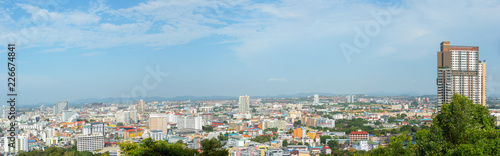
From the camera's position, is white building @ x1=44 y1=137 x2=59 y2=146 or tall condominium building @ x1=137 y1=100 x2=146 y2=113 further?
tall condominium building @ x1=137 y1=100 x2=146 y2=113

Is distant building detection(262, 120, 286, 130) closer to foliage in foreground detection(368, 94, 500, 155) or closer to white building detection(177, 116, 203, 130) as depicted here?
white building detection(177, 116, 203, 130)

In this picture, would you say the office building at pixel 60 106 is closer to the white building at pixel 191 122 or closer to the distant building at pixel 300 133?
the white building at pixel 191 122

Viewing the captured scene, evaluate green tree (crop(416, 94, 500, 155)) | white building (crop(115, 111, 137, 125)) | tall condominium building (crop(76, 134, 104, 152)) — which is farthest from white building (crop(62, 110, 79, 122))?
green tree (crop(416, 94, 500, 155))

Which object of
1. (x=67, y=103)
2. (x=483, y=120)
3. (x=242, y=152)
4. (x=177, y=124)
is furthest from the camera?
(x=67, y=103)

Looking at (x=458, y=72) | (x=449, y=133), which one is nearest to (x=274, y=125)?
(x=458, y=72)

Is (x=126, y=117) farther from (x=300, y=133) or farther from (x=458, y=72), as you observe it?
(x=458, y=72)

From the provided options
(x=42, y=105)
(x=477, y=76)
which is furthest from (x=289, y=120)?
(x=42, y=105)

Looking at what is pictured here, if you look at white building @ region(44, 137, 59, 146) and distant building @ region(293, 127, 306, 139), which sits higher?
distant building @ region(293, 127, 306, 139)

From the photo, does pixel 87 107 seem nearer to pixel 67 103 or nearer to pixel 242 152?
pixel 67 103
